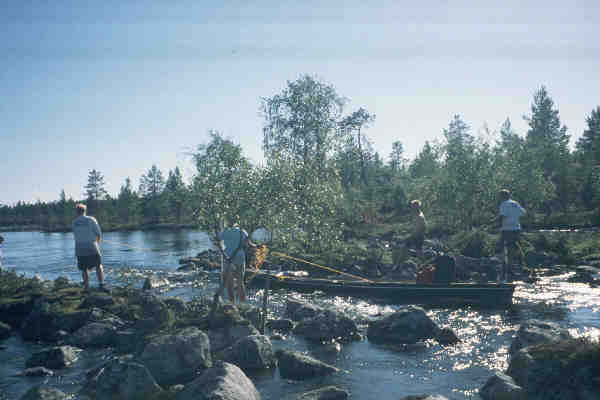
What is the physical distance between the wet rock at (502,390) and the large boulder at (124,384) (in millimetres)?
5835

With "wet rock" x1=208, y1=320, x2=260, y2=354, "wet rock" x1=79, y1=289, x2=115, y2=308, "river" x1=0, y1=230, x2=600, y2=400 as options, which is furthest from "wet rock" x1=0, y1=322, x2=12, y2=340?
"wet rock" x1=208, y1=320, x2=260, y2=354

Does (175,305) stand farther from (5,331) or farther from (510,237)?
(510,237)

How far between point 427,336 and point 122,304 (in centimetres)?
886

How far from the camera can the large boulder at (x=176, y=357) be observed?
8.89 meters

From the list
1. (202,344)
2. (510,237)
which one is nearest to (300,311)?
(202,344)

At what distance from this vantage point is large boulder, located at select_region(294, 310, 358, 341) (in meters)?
12.1

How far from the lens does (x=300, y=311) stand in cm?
1403

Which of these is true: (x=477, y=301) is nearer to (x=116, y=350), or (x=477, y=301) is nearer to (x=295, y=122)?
(x=116, y=350)

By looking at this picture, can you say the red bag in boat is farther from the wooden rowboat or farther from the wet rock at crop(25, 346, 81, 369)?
the wet rock at crop(25, 346, 81, 369)

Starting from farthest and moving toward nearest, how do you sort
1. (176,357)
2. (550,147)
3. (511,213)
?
1. (550,147)
2. (511,213)
3. (176,357)

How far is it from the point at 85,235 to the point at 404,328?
9789 mm

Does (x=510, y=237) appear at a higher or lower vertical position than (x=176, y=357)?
higher

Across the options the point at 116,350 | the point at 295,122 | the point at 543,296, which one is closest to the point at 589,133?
the point at 295,122

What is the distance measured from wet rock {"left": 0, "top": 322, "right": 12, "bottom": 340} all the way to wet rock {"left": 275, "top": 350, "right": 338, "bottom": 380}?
28.9 feet
